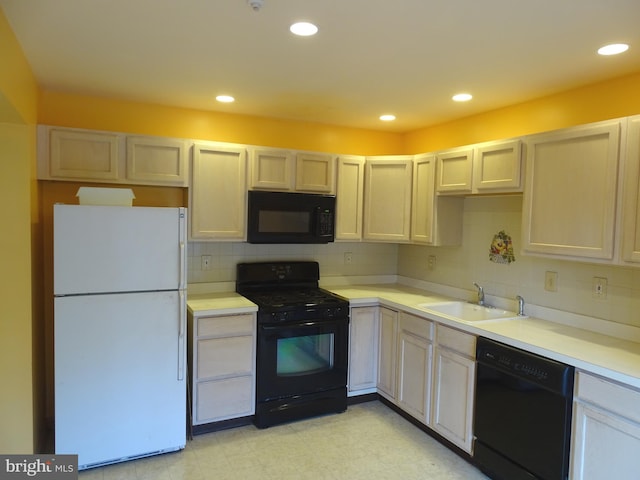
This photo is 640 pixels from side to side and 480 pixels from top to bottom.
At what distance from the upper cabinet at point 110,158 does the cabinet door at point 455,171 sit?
197cm

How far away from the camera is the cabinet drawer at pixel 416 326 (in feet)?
9.93

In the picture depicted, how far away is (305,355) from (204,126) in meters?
2.03

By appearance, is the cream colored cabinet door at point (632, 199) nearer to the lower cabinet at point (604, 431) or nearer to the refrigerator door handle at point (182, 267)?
the lower cabinet at point (604, 431)

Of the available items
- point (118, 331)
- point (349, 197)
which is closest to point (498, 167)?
point (349, 197)

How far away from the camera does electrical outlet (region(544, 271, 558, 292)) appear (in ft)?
9.28

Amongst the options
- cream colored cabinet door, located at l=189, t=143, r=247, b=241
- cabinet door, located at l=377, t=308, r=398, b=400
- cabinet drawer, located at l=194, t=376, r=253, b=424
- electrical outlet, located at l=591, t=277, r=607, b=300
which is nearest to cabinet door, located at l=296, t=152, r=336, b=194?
cream colored cabinet door, located at l=189, t=143, r=247, b=241

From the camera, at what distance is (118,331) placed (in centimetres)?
260

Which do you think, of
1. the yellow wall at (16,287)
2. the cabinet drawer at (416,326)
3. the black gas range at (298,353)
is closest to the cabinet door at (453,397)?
the cabinet drawer at (416,326)

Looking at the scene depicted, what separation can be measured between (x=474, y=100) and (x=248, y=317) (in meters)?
2.26

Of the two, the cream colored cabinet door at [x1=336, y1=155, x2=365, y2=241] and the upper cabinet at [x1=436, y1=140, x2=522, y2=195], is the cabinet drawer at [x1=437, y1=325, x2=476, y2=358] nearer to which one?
the upper cabinet at [x1=436, y1=140, x2=522, y2=195]

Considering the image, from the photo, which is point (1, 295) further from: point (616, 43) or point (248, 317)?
point (616, 43)

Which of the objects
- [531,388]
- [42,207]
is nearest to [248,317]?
[42,207]

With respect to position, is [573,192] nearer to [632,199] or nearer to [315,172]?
[632,199]

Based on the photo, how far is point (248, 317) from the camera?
123 inches
